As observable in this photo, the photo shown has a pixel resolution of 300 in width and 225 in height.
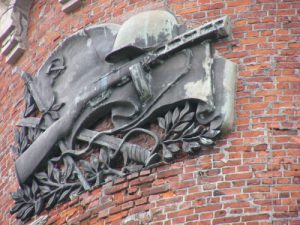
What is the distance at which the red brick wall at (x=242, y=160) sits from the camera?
13086 millimetres

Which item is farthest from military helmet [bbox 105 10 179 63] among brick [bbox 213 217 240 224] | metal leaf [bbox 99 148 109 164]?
brick [bbox 213 217 240 224]

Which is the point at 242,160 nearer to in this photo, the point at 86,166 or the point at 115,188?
the point at 115,188

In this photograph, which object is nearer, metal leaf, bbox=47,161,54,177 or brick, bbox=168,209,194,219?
brick, bbox=168,209,194,219

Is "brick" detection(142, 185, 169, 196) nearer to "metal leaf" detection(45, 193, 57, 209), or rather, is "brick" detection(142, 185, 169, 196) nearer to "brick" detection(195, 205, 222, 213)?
"brick" detection(195, 205, 222, 213)

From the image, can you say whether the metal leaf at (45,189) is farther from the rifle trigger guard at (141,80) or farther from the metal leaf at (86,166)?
the rifle trigger guard at (141,80)

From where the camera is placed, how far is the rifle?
45.8 ft

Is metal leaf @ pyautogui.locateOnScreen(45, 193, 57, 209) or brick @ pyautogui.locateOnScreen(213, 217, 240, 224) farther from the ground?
metal leaf @ pyautogui.locateOnScreen(45, 193, 57, 209)

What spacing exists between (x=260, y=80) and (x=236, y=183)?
1.03 m

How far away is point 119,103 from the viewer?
46.5ft

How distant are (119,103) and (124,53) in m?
0.45

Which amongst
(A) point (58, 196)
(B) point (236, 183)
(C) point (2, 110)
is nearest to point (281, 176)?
(B) point (236, 183)

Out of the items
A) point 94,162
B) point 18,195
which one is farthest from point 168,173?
point 18,195

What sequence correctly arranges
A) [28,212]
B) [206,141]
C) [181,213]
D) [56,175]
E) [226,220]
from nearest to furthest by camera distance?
1. [226,220]
2. [181,213]
3. [206,141]
4. [56,175]
5. [28,212]

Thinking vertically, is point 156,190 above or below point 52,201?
below
